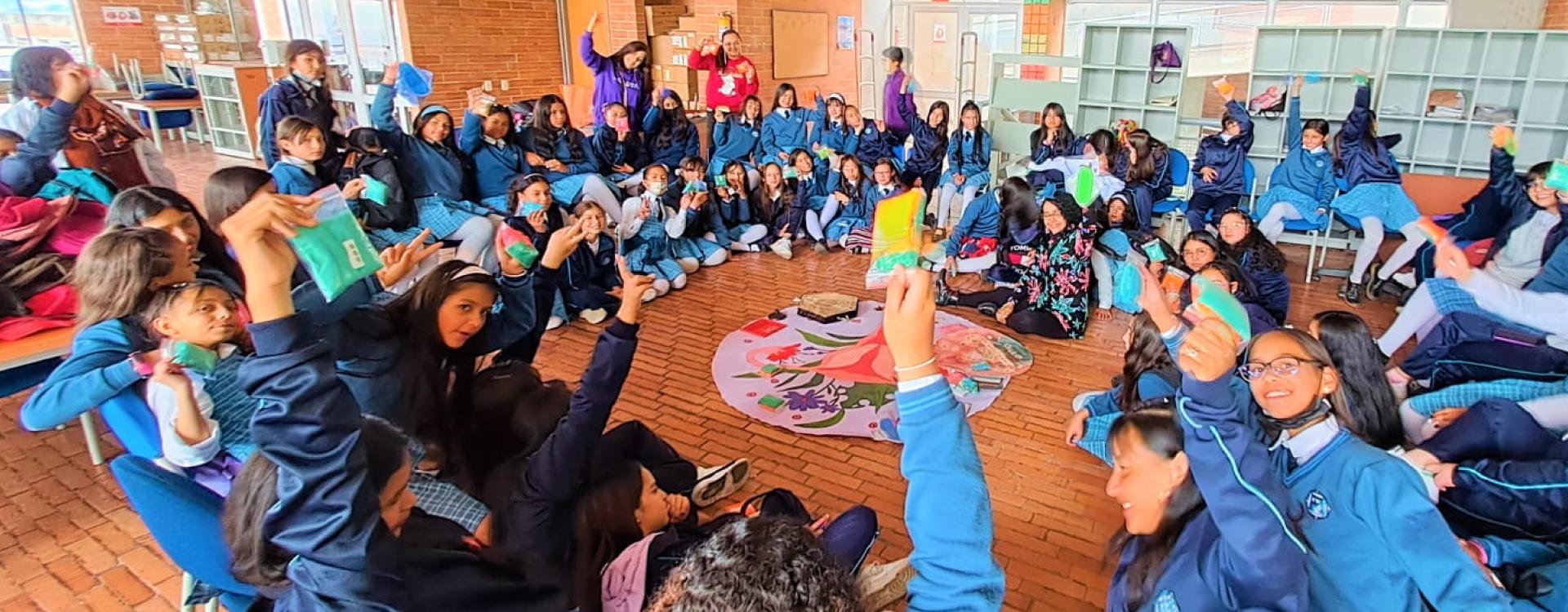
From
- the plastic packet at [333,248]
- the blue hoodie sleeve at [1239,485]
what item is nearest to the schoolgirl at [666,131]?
the plastic packet at [333,248]

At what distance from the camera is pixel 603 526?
6.89 feet

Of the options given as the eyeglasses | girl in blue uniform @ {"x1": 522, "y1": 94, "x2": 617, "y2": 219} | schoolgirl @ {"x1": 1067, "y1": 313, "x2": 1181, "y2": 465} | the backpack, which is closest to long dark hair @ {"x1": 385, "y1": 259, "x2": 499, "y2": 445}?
the eyeglasses

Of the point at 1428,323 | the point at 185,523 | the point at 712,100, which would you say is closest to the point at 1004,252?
the point at 1428,323

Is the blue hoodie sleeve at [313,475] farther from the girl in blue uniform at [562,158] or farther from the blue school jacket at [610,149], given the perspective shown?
the blue school jacket at [610,149]

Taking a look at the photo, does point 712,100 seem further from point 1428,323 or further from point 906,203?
point 906,203

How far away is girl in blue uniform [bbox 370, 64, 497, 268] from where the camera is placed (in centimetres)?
510

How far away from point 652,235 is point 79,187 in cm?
309

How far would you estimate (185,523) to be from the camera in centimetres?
184

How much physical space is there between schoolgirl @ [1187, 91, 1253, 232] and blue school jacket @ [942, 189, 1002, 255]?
4.77 feet

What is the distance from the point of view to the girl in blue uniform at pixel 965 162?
693 centimetres

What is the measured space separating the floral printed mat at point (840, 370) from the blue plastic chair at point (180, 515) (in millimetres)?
2256

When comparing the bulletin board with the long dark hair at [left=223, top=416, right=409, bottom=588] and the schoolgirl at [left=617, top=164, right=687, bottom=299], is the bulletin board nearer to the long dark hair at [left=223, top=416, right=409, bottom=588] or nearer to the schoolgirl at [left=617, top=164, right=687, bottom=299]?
the schoolgirl at [left=617, top=164, right=687, bottom=299]

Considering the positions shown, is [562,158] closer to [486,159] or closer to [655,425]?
[486,159]

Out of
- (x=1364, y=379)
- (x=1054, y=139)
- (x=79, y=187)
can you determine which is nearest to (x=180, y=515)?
(x=79, y=187)
